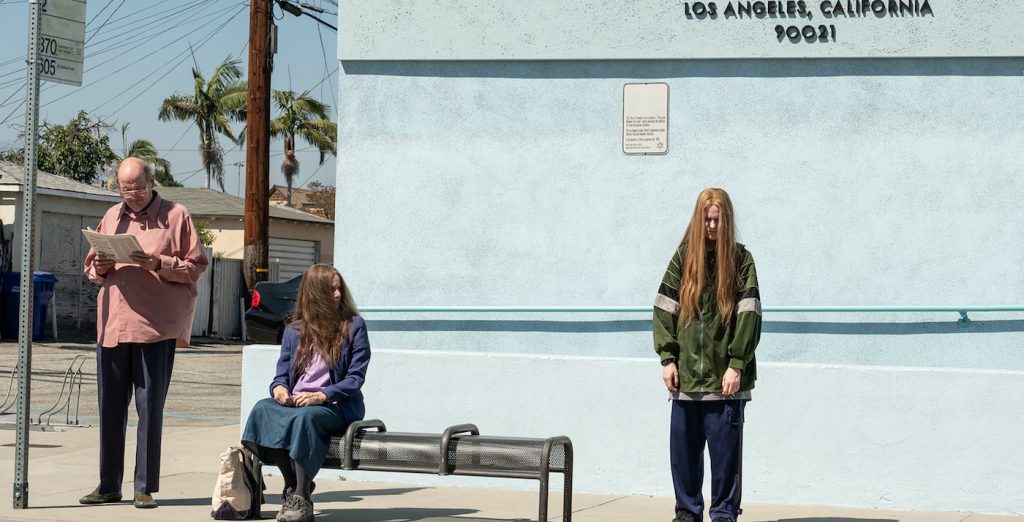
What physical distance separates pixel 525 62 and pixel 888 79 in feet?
7.91

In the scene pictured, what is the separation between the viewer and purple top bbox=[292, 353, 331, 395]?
7.07 meters

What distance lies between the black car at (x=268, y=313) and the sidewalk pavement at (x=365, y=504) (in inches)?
379

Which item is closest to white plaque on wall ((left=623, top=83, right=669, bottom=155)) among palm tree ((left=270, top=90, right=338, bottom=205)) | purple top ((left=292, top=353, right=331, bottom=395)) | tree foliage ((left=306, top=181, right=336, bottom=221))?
purple top ((left=292, top=353, right=331, bottom=395))

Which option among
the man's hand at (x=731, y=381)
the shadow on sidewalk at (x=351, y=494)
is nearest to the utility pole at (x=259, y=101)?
the shadow on sidewalk at (x=351, y=494)

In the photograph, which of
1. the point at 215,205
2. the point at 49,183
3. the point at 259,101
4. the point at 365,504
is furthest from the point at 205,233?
the point at 365,504

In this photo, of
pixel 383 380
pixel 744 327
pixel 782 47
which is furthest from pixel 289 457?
pixel 782 47

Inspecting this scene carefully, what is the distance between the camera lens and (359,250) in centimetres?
955

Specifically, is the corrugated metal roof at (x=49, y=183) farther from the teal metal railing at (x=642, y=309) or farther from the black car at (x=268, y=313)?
the teal metal railing at (x=642, y=309)

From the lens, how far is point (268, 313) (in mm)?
19625

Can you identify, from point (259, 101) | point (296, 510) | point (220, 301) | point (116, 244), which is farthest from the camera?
point (220, 301)

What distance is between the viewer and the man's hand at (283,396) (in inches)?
274

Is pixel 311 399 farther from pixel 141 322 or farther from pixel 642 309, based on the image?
pixel 642 309

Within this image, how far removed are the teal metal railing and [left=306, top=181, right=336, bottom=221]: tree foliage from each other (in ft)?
193

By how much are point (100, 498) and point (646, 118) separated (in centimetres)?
419
